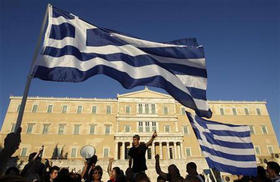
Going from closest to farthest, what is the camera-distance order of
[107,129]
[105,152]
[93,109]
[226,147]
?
1. [226,147]
2. [105,152]
3. [107,129]
4. [93,109]

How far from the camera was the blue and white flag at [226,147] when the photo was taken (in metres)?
5.47

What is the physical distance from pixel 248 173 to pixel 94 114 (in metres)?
33.4

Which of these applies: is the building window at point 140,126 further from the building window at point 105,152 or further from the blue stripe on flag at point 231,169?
the blue stripe on flag at point 231,169

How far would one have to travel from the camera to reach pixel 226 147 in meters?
5.97

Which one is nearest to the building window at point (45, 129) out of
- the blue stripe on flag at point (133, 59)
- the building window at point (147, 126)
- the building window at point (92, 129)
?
the building window at point (92, 129)

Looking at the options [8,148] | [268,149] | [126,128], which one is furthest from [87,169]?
[268,149]

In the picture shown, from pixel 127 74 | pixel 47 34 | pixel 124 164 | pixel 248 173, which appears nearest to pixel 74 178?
pixel 127 74

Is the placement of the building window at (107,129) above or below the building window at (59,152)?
above

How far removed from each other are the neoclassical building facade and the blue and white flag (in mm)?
27721

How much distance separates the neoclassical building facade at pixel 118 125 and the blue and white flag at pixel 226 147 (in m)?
27.7

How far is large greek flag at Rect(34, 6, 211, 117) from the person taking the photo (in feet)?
16.3

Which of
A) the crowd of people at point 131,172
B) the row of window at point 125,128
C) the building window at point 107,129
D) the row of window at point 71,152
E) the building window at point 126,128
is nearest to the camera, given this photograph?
the crowd of people at point 131,172

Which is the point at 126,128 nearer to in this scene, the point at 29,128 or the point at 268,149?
the point at 29,128

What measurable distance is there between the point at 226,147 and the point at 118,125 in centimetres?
3012
